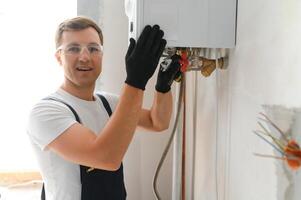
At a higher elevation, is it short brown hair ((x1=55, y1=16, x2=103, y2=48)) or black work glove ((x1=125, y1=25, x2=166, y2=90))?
short brown hair ((x1=55, y1=16, x2=103, y2=48))

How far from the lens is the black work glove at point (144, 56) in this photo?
0.93m

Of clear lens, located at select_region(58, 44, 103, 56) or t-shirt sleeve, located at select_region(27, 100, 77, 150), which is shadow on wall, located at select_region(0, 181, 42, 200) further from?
clear lens, located at select_region(58, 44, 103, 56)

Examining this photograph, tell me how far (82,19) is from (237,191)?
2.62 feet

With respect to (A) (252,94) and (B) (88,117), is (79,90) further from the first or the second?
(A) (252,94)

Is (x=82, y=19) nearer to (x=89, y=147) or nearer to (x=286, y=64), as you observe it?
(x=89, y=147)

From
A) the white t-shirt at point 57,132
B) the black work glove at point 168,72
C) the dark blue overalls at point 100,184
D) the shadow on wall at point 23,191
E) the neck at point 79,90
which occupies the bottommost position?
the shadow on wall at point 23,191

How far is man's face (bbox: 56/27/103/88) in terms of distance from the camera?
1.19 m

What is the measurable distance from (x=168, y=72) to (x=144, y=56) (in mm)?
252

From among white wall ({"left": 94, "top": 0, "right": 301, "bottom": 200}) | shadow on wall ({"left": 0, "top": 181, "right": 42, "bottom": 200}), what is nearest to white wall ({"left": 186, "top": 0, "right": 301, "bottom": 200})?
white wall ({"left": 94, "top": 0, "right": 301, "bottom": 200})

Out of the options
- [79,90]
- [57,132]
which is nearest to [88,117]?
[79,90]

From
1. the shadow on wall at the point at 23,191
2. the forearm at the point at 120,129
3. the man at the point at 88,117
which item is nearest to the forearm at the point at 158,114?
the man at the point at 88,117

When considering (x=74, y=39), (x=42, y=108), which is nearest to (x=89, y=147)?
(x=42, y=108)

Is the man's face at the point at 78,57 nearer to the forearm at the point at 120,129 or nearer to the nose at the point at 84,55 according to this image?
the nose at the point at 84,55

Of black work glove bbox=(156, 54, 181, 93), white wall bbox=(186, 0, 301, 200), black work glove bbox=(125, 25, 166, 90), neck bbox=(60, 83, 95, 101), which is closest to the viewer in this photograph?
white wall bbox=(186, 0, 301, 200)
